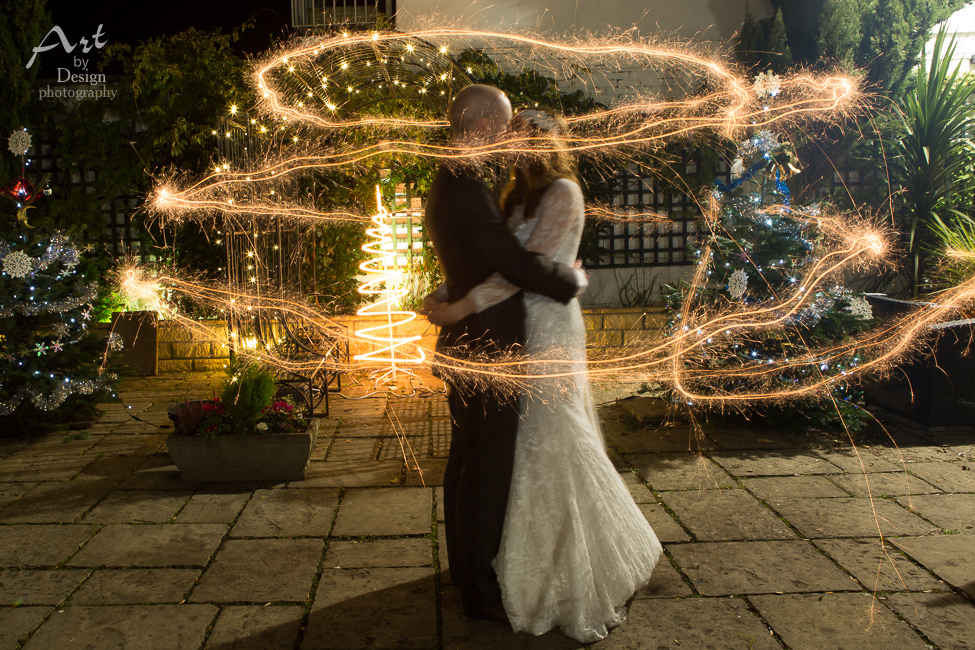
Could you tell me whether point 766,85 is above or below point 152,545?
above

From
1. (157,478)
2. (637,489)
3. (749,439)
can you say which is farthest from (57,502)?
(749,439)

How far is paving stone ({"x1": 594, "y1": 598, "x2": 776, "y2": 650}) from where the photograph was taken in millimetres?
2168

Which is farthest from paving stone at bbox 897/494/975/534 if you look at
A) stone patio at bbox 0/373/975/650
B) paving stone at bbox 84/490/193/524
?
paving stone at bbox 84/490/193/524

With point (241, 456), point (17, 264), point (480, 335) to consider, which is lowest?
point (241, 456)

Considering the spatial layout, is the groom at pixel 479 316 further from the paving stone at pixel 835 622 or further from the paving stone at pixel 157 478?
the paving stone at pixel 157 478

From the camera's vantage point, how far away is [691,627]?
7.43ft

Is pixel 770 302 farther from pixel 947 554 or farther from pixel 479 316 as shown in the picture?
pixel 479 316

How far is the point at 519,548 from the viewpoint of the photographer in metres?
2.10

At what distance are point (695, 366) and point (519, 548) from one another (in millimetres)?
3013

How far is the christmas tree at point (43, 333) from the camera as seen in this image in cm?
448

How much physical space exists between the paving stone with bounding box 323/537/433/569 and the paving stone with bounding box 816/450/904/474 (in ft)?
8.45

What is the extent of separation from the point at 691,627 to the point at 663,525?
86 centimetres

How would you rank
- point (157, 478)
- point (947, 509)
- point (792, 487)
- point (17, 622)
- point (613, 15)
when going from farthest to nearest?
point (613, 15) → point (157, 478) → point (792, 487) → point (947, 509) → point (17, 622)

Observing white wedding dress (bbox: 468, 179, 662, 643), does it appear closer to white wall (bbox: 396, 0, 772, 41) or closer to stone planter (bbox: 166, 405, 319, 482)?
stone planter (bbox: 166, 405, 319, 482)
